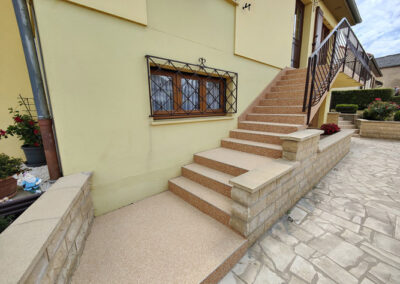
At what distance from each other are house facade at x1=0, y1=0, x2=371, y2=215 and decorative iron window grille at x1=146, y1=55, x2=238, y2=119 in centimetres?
2

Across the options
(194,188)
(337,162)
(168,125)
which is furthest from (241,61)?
(337,162)

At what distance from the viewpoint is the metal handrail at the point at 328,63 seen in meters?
3.04

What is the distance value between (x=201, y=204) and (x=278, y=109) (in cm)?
282

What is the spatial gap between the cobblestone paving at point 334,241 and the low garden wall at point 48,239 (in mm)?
1320

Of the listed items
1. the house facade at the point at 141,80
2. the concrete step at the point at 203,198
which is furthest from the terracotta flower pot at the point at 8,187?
the concrete step at the point at 203,198

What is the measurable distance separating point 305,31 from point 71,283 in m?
8.26

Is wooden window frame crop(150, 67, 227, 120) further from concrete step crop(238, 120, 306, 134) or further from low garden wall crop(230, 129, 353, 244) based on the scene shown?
low garden wall crop(230, 129, 353, 244)

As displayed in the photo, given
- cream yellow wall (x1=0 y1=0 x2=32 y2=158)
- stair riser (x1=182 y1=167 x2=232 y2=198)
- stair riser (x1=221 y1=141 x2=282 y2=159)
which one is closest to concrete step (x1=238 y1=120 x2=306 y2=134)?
stair riser (x1=221 y1=141 x2=282 y2=159)

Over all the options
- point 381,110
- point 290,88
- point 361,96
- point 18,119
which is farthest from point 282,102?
point 361,96

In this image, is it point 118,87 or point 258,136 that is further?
point 258,136

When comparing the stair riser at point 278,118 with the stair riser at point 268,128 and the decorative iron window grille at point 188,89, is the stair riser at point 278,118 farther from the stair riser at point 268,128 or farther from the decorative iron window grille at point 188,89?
the decorative iron window grille at point 188,89

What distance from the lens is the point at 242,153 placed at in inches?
119

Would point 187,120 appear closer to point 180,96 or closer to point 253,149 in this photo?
point 180,96

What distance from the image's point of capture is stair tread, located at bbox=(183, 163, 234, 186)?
239 centimetres
